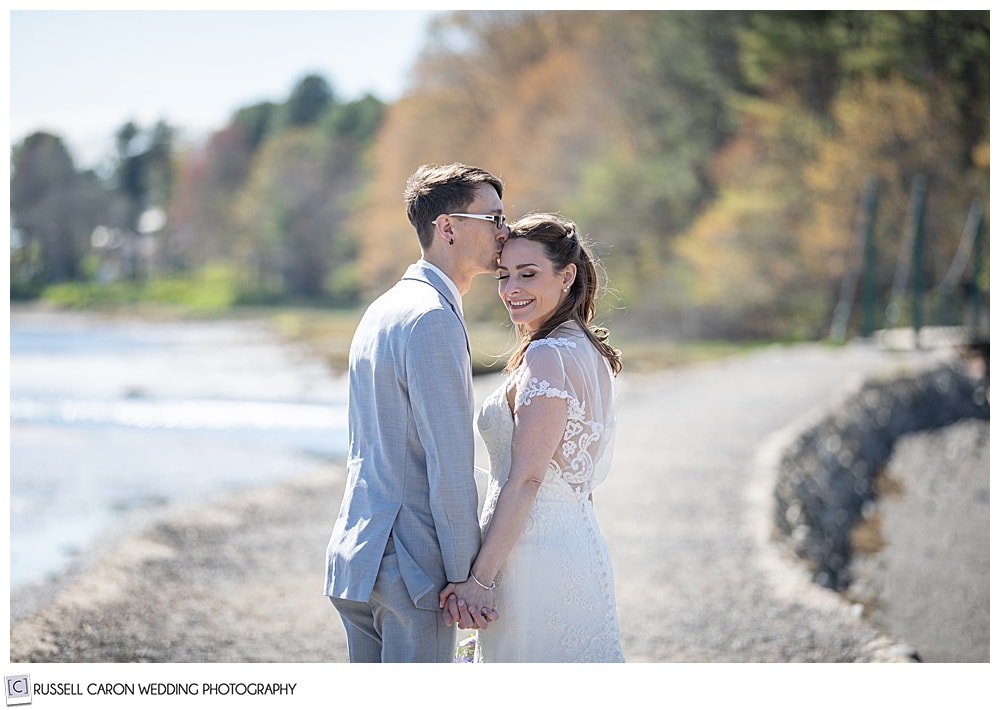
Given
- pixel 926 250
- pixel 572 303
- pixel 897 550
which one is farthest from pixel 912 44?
pixel 572 303

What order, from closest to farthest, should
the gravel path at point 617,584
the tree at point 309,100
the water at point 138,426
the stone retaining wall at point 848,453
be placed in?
the gravel path at point 617,584 < the stone retaining wall at point 848,453 < the water at point 138,426 < the tree at point 309,100

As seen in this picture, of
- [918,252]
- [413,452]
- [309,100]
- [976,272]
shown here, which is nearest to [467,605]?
[413,452]

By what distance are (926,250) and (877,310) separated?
1488 mm

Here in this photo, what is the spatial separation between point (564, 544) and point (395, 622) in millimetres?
321

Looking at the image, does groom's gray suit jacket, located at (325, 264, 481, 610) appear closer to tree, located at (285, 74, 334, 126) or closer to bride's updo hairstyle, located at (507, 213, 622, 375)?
bride's updo hairstyle, located at (507, 213, 622, 375)

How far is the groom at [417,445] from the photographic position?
1734 mm

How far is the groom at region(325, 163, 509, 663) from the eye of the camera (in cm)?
173

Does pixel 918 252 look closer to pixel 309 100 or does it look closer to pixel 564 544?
pixel 564 544
